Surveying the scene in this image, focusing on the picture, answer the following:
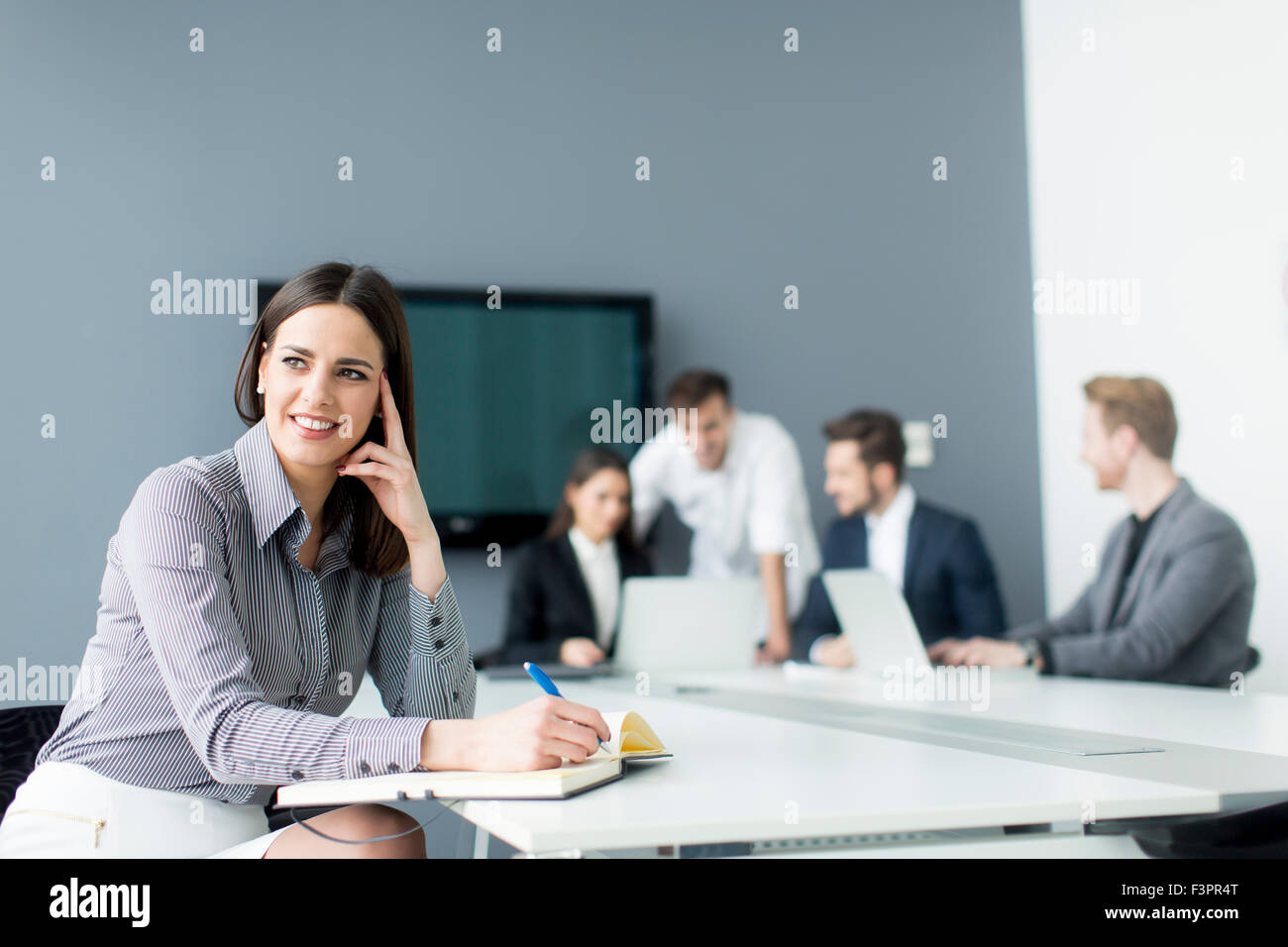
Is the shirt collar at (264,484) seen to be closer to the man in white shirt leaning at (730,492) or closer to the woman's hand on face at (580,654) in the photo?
the woman's hand on face at (580,654)

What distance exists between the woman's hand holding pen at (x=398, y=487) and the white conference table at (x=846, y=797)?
0.41 metres

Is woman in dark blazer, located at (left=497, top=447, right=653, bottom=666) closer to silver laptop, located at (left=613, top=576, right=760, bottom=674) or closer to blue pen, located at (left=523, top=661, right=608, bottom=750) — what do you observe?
silver laptop, located at (left=613, top=576, right=760, bottom=674)

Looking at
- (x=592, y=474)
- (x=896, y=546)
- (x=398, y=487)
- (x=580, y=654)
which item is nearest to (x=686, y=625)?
(x=580, y=654)

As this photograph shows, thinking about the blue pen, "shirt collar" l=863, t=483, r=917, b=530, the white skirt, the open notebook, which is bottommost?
the white skirt

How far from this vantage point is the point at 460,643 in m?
1.56

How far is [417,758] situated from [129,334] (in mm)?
3278

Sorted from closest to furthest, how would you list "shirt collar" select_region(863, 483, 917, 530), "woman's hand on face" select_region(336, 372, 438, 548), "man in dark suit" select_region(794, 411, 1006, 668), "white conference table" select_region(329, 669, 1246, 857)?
"white conference table" select_region(329, 669, 1246, 857) < "woman's hand on face" select_region(336, 372, 438, 548) < "man in dark suit" select_region(794, 411, 1006, 668) < "shirt collar" select_region(863, 483, 917, 530)

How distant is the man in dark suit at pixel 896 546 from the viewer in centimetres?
344

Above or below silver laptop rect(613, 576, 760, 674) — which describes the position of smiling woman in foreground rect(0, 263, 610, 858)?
above

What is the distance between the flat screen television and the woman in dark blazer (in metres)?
0.52

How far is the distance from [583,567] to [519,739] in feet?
7.52

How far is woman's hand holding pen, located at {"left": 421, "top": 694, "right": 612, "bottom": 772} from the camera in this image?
1124 millimetres

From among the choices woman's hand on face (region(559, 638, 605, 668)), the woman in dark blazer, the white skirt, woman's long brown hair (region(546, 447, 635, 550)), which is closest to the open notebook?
the white skirt

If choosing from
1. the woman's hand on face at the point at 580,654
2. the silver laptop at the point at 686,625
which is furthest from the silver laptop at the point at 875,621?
the woman's hand on face at the point at 580,654
